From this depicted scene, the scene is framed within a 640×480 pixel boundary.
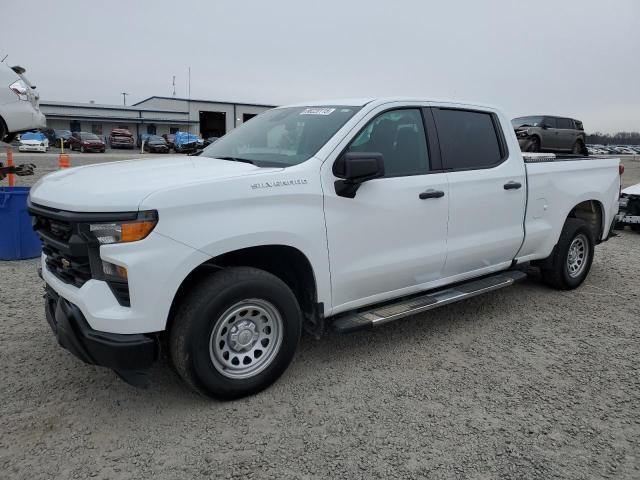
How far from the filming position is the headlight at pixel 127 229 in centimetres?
258

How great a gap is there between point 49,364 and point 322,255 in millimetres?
2105

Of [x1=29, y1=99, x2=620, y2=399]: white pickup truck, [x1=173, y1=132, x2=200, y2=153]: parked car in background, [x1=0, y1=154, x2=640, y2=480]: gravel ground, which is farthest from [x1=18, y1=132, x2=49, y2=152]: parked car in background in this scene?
[x1=29, y1=99, x2=620, y2=399]: white pickup truck

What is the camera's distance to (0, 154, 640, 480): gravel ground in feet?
8.43

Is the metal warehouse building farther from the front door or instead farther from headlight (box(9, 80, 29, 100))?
the front door

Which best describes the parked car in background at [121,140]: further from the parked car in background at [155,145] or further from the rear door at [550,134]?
the rear door at [550,134]

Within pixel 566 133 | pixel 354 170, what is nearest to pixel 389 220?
pixel 354 170

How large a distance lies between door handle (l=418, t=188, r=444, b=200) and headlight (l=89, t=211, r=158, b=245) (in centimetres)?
199

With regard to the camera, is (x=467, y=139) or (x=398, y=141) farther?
(x=467, y=139)

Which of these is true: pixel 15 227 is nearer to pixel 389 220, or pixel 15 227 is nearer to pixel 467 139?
pixel 389 220

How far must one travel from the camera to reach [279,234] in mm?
3031

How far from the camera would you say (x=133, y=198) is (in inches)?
103

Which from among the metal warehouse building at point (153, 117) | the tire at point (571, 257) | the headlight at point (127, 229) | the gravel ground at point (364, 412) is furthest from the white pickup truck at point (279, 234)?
the metal warehouse building at point (153, 117)

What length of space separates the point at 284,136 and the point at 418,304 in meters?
1.64

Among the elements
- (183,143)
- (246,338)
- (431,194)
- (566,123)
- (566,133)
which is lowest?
(246,338)
